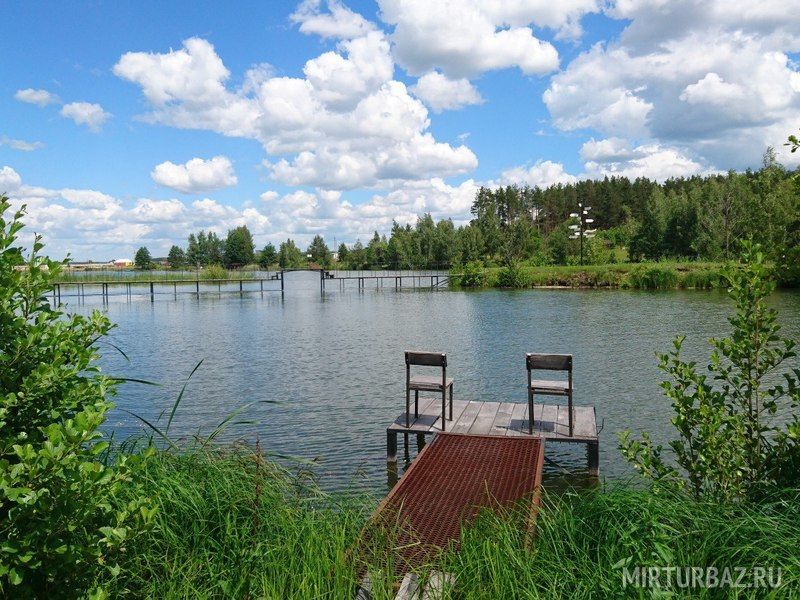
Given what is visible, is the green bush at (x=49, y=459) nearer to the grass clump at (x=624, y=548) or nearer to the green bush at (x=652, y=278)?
the grass clump at (x=624, y=548)

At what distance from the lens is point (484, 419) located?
936 cm

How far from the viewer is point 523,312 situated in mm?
31438

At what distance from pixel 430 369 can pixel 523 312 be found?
1539 centimetres

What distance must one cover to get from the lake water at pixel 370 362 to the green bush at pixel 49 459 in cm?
109

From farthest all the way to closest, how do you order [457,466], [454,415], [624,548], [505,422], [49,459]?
[454,415] → [505,422] → [457,466] → [624,548] → [49,459]

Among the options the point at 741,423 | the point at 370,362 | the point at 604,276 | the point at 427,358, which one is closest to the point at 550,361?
the point at 427,358

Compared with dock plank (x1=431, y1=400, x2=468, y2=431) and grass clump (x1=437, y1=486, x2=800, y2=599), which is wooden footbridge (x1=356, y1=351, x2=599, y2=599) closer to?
dock plank (x1=431, y1=400, x2=468, y2=431)

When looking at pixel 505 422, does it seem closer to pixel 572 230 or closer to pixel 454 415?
pixel 454 415

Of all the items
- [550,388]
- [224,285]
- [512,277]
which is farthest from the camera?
[224,285]

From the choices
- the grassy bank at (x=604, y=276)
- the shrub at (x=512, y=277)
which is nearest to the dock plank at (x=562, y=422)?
the grassy bank at (x=604, y=276)

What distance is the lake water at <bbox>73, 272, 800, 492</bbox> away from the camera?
34.4 ft

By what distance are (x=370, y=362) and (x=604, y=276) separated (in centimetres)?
3518

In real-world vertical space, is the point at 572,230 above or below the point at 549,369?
above

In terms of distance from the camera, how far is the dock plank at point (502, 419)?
28.7 ft
